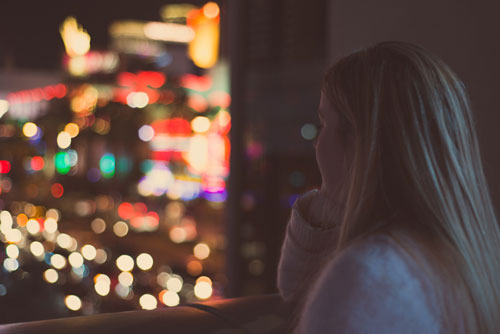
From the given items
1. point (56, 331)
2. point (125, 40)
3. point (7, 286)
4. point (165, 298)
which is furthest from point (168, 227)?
point (56, 331)

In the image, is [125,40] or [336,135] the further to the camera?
[125,40]

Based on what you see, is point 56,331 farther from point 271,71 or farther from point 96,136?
point 96,136

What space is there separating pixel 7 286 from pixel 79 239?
61.9ft

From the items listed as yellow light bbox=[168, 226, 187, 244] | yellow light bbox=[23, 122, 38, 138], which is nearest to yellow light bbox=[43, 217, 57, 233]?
yellow light bbox=[23, 122, 38, 138]

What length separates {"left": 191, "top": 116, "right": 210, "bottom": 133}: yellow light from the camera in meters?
16.9

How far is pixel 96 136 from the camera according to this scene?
21547mm

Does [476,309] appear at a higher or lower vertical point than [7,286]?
higher

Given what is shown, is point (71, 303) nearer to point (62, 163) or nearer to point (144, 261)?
point (144, 261)

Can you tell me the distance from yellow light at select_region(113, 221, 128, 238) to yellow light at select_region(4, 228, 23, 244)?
264 inches

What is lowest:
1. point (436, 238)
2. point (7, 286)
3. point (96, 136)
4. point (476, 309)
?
point (96, 136)

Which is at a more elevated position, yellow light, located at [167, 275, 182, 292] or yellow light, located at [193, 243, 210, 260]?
yellow light, located at [193, 243, 210, 260]

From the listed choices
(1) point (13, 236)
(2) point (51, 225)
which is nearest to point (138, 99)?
(2) point (51, 225)

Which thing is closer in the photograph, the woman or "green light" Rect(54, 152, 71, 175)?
the woman

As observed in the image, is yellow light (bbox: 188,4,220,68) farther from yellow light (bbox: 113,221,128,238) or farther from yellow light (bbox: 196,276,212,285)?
yellow light (bbox: 113,221,128,238)
